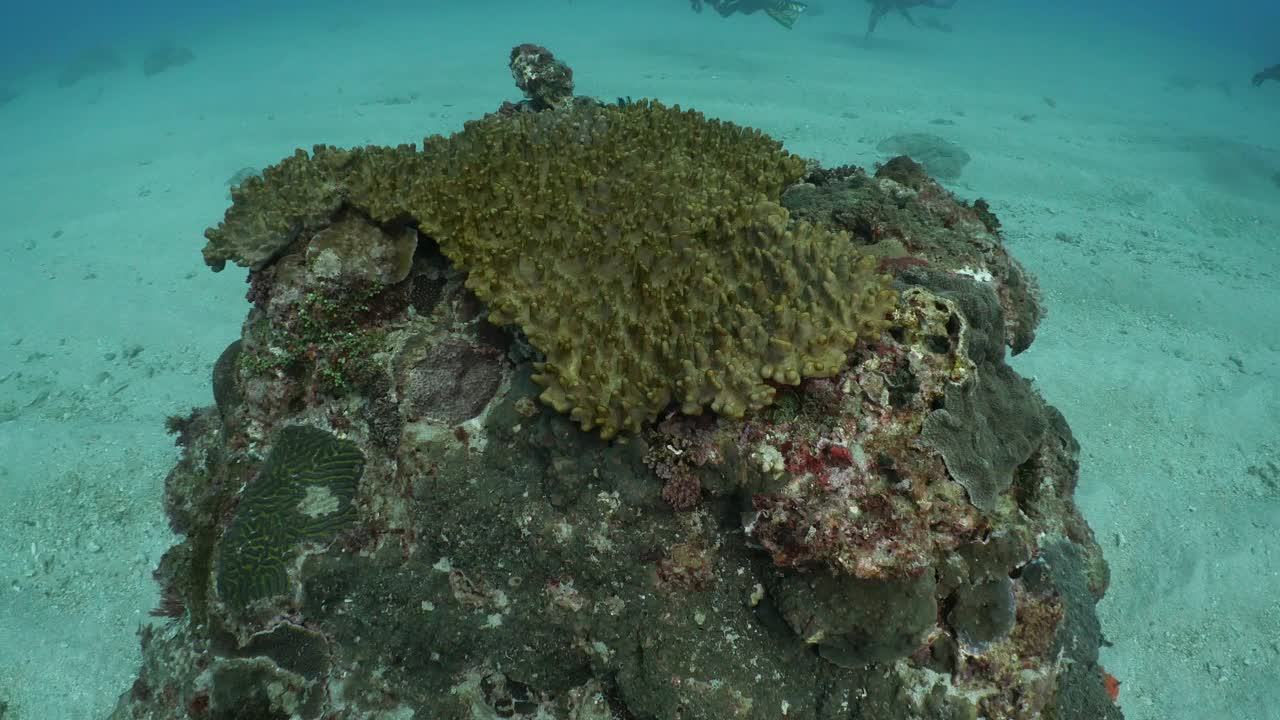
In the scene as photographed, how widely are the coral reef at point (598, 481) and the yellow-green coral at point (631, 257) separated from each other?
1.1 inches

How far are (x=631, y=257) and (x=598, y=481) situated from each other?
54.9 inches

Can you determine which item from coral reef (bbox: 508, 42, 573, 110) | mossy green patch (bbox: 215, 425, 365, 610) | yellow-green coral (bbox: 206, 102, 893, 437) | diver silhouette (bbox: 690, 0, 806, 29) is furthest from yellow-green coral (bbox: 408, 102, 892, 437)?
diver silhouette (bbox: 690, 0, 806, 29)

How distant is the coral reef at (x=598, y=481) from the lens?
3242mm

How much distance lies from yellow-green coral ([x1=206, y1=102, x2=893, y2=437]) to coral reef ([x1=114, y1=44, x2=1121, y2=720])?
0.10ft

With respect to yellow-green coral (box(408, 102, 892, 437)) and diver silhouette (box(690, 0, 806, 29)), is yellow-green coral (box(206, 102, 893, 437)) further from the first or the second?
diver silhouette (box(690, 0, 806, 29))

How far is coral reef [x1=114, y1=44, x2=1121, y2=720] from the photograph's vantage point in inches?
128

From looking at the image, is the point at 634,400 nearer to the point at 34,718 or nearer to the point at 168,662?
the point at 168,662

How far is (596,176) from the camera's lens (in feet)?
14.9

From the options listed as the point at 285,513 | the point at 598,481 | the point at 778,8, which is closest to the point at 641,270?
the point at 598,481

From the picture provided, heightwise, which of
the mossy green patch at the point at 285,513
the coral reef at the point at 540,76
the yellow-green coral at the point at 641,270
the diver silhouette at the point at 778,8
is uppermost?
the diver silhouette at the point at 778,8

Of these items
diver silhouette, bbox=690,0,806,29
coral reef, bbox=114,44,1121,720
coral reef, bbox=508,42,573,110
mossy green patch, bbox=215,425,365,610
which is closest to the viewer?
coral reef, bbox=114,44,1121,720

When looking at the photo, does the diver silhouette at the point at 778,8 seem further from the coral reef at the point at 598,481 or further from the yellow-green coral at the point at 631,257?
the coral reef at the point at 598,481

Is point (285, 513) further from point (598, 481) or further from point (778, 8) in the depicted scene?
point (778, 8)

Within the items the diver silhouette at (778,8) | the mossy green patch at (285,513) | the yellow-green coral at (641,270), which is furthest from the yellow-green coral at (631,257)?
the diver silhouette at (778,8)
